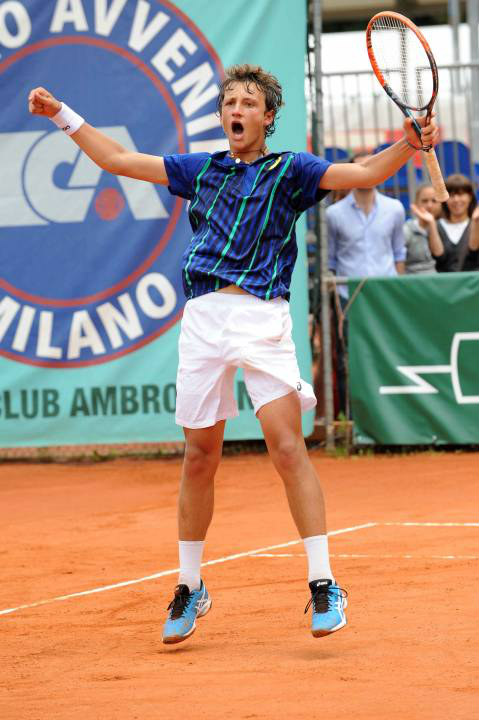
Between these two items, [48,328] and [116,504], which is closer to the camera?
[116,504]

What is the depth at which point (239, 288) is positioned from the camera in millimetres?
4488

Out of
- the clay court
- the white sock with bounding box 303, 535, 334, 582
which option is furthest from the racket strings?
the clay court

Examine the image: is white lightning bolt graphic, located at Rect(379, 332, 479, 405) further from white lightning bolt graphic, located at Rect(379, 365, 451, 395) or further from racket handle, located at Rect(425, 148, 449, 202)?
racket handle, located at Rect(425, 148, 449, 202)

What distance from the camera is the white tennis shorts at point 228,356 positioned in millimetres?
4445

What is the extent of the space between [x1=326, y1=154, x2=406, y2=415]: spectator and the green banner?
24cm

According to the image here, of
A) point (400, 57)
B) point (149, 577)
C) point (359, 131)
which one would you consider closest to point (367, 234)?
point (359, 131)

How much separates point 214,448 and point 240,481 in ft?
14.3

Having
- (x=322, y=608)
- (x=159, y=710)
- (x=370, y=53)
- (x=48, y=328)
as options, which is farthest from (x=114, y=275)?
(x=159, y=710)

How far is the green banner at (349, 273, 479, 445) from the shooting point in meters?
9.34

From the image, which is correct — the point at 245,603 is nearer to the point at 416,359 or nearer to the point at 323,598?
the point at 323,598

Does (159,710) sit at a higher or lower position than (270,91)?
lower

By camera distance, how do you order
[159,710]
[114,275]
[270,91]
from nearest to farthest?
[159,710] < [270,91] < [114,275]

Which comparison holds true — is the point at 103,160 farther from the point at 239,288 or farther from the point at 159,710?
the point at 159,710

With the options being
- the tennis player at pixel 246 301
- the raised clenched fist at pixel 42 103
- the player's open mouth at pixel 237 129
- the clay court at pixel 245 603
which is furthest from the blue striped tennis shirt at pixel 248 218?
the clay court at pixel 245 603
